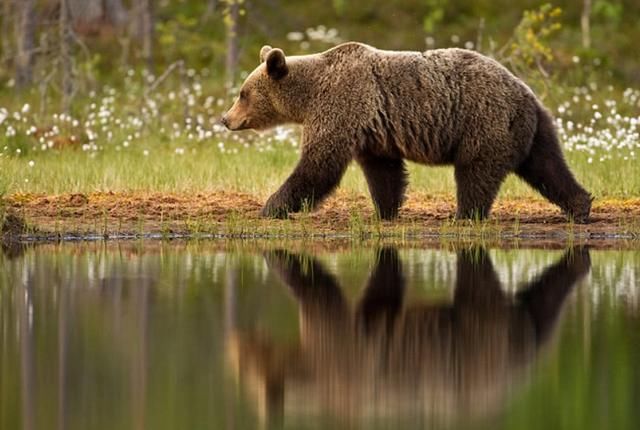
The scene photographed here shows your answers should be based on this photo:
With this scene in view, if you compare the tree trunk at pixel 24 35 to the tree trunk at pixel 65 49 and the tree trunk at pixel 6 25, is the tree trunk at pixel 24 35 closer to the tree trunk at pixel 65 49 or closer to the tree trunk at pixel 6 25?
the tree trunk at pixel 6 25

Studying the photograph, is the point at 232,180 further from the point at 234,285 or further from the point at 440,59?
the point at 234,285

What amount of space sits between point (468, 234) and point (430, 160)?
73 cm

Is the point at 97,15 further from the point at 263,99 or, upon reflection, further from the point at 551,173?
the point at 551,173

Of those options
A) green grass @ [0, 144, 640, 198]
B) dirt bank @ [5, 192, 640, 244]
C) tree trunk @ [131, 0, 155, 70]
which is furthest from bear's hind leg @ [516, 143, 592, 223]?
tree trunk @ [131, 0, 155, 70]

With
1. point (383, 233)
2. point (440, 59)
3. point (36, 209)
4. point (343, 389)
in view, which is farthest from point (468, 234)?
point (343, 389)

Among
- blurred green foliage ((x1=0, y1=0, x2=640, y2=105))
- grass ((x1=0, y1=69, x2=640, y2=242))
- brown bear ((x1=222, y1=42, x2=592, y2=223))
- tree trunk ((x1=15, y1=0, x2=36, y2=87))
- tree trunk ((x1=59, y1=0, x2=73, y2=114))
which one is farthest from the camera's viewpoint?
blurred green foliage ((x1=0, y1=0, x2=640, y2=105))

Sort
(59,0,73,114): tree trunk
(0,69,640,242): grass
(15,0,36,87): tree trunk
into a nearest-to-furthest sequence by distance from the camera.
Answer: (0,69,640,242): grass < (59,0,73,114): tree trunk < (15,0,36,87): tree trunk

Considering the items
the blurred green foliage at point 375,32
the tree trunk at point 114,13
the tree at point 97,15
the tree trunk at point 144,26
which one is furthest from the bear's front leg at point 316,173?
the tree trunk at point 114,13

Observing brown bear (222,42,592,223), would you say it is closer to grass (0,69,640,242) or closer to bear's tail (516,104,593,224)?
bear's tail (516,104,593,224)

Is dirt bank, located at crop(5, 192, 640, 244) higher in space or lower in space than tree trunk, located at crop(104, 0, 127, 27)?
lower

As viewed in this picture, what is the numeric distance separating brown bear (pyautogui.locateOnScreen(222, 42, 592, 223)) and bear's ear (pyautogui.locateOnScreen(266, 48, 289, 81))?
15mm

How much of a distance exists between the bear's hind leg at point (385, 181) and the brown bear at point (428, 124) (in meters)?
0.15

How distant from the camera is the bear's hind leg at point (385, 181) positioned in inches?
477

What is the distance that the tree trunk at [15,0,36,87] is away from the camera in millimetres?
21469
